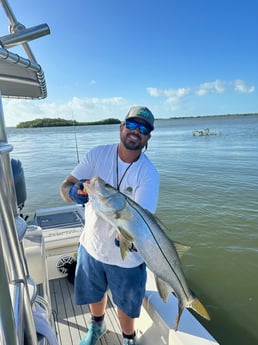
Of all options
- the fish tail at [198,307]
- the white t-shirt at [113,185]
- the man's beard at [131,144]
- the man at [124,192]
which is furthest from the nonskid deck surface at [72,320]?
the man's beard at [131,144]

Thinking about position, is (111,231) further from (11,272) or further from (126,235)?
(11,272)

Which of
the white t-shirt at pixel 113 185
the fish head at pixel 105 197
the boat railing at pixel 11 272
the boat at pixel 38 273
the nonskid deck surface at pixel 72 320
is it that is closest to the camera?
the boat railing at pixel 11 272

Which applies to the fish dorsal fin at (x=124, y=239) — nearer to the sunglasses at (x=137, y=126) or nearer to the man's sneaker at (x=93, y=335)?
the sunglasses at (x=137, y=126)

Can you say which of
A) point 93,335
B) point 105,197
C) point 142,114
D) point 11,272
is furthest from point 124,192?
point 93,335

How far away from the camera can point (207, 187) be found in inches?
395

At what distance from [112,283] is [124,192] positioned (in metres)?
0.74

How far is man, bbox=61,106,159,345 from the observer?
2.03 metres

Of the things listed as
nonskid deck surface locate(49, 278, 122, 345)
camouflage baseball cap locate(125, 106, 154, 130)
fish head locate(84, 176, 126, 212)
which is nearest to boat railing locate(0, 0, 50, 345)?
fish head locate(84, 176, 126, 212)

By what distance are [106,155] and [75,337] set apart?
190 cm

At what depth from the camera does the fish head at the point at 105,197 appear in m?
1.63

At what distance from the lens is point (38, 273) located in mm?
2402

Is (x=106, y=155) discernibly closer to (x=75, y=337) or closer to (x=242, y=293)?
(x=75, y=337)

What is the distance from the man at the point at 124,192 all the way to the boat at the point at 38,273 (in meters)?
0.40

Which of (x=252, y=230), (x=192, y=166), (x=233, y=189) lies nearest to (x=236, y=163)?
(x=192, y=166)
